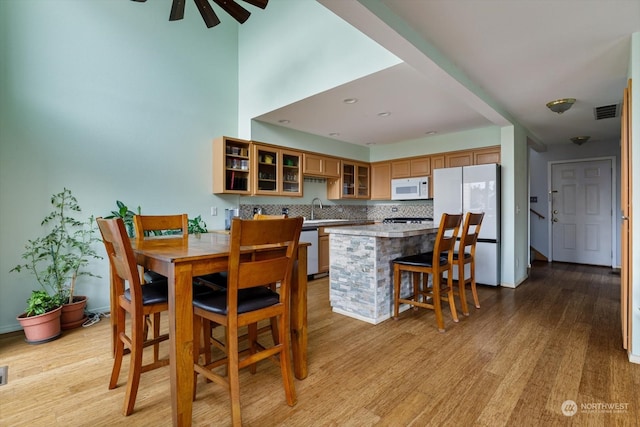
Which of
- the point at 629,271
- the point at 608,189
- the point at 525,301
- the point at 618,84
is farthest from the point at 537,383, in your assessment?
the point at 608,189

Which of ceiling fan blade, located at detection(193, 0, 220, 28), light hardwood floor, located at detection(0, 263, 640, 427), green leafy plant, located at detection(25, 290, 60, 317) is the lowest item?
light hardwood floor, located at detection(0, 263, 640, 427)

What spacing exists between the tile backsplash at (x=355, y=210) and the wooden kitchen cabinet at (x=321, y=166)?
609 mm

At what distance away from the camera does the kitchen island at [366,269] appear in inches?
112

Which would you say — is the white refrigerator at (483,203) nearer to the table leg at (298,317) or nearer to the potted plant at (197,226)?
the table leg at (298,317)

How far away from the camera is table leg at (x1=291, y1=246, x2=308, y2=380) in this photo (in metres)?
1.91

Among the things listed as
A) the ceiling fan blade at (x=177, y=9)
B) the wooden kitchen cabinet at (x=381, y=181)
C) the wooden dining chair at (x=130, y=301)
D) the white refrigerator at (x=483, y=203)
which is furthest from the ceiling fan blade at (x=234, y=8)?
the wooden kitchen cabinet at (x=381, y=181)

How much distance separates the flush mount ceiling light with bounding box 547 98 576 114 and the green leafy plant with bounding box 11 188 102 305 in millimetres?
5047

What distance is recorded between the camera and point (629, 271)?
2186 mm

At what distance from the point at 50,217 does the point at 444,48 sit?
371 cm

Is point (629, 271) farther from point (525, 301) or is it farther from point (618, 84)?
point (618, 84)

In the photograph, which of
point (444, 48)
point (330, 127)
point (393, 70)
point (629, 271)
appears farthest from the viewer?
point (330, 127)

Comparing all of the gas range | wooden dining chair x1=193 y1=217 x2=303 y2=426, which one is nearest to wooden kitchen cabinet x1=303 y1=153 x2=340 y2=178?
A: the gas range

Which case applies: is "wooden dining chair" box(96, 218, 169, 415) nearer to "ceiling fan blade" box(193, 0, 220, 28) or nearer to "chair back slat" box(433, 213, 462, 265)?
"ceiling fan blade" box(193, 0, 220, 28)

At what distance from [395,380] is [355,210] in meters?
4.40
